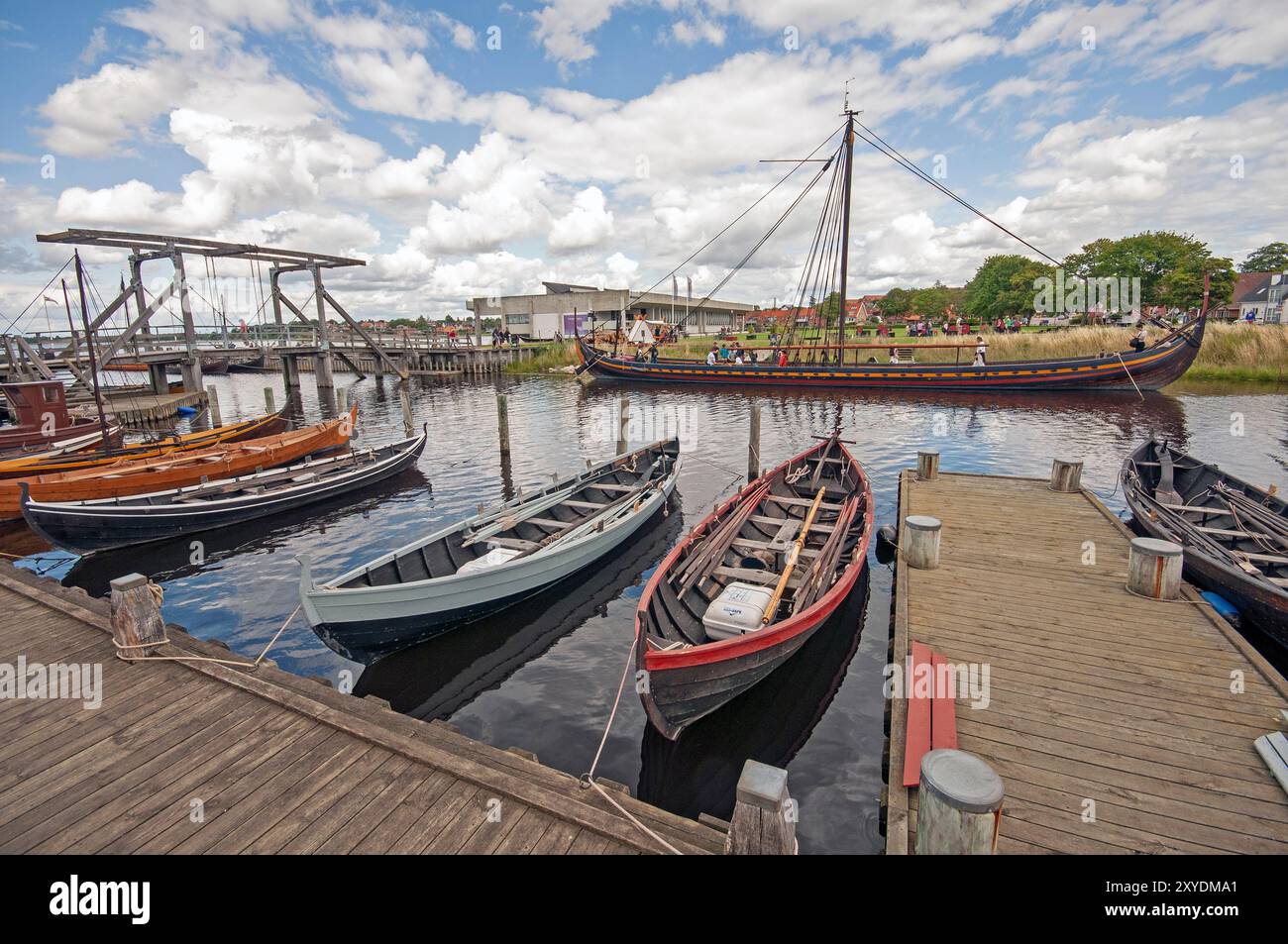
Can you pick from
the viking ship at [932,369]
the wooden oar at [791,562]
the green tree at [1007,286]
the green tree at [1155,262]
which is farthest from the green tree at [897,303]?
the wooden oar at [791,562]

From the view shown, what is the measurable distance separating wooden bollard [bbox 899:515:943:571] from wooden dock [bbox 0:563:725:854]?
7.13 metres

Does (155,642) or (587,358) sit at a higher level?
(587,358)

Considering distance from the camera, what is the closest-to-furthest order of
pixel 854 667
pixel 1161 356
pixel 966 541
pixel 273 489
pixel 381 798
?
pixel 381 798, pixel 854 667, pixel 966 541, pixel 273 489, pixel 1161 356

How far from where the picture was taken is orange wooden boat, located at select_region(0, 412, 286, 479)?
1806cm

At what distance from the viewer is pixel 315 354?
51250 mm

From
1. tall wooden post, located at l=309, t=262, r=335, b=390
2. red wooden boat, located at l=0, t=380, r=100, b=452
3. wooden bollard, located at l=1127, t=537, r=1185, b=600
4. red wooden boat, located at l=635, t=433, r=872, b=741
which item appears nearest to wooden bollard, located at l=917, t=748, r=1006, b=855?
red wooden boat, located at l=635, t=433, r=872, b=741

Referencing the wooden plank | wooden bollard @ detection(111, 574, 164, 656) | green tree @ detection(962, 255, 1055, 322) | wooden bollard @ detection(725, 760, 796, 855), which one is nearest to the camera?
wooden bollard @ detection(725, 760, 796, 855)

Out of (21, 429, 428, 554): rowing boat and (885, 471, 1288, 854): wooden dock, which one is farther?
(21, 429, 428, 554): rowing boat

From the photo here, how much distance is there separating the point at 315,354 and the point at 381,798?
54932mm

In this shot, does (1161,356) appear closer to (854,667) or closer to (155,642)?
(854,667)

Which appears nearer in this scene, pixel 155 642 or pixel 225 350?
pixel 155 642

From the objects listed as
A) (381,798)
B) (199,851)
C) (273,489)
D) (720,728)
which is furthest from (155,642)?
(273,489)

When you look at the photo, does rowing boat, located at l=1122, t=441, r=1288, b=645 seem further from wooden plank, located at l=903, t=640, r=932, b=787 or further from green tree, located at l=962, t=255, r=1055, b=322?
green tree, located at l=962, t=255, r=1055, b=322

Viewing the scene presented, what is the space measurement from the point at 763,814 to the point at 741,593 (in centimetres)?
502
